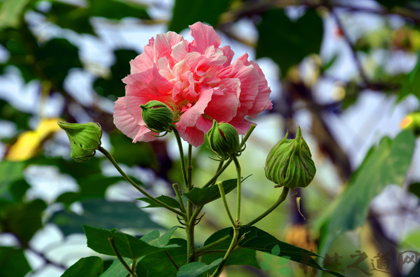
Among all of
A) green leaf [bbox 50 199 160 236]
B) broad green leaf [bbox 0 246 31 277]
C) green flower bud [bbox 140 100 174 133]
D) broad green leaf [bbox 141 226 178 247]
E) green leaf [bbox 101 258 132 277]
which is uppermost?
green flower bud [bbox 140 100 174 133]

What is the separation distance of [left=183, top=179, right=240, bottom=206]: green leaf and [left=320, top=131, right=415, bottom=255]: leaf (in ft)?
1.21

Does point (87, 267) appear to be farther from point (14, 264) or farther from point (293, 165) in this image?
point (14, 264)

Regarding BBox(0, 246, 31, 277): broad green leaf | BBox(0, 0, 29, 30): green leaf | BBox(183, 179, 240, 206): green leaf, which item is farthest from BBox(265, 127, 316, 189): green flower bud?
BBox(0, 0, 29, 30): green leaf

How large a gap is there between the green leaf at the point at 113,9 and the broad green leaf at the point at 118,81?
0.08m

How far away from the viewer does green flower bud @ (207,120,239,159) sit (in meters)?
0.24

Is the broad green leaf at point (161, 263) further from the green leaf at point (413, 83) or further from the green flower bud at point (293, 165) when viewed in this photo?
the green leaf at point (413, 83)

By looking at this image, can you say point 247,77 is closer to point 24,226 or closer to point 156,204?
point 156,204

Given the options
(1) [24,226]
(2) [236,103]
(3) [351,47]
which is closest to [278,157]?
(2) [236,103]

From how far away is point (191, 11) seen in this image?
73 centimetres

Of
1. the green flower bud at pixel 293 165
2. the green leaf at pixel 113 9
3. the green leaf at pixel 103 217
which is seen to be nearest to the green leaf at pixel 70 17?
the green leaf at pixel 113 9

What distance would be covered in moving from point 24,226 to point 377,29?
1.25 metres

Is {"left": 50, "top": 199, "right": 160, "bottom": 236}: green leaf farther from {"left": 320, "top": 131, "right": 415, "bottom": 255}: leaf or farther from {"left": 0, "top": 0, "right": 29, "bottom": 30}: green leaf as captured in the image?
{"left": 0, "top": 0, "right": 29, "bottom": 30}: green leaf

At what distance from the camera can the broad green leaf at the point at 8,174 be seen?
0.63 m

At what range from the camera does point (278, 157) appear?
0.79ft
